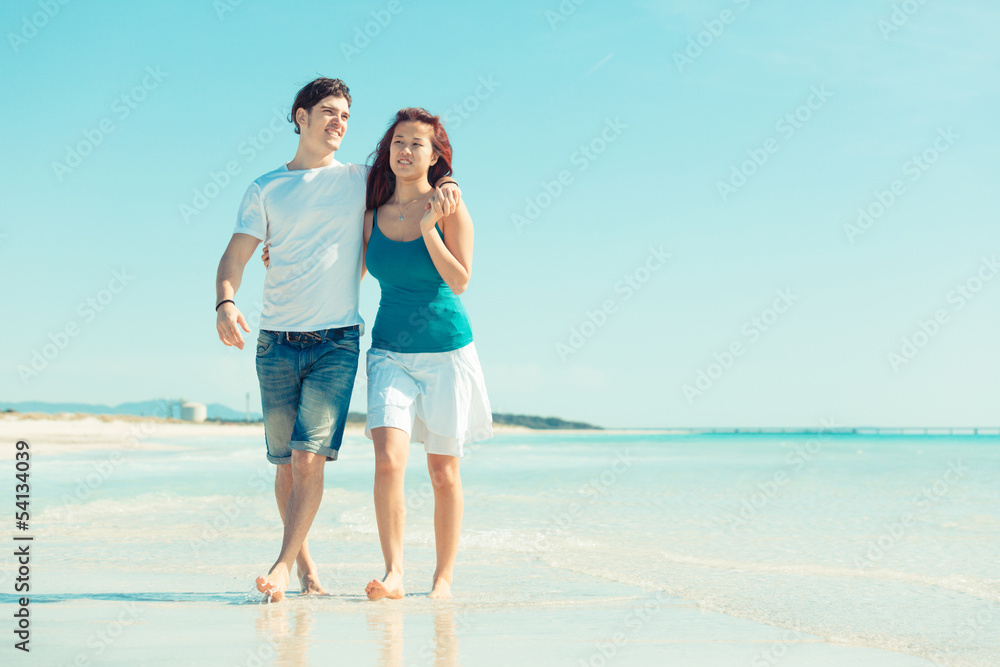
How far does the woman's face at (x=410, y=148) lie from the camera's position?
3.34m

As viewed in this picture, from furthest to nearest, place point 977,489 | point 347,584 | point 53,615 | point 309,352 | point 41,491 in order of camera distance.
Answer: point 977,489 → point 41,491 → point 347,584 → point 309,352 → point 53,615

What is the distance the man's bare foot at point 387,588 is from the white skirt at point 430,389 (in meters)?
0.53

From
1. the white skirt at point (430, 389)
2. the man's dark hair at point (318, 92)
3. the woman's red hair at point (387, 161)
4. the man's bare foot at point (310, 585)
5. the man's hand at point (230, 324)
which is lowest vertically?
the man's bare foot at point (310, 585)

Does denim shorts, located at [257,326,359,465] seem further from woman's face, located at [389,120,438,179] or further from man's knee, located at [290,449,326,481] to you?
woman's face, located at [389,120,438,179]

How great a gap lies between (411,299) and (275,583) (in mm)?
1220

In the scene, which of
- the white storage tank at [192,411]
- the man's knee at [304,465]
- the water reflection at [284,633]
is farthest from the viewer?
the white storage tank at [192,411]

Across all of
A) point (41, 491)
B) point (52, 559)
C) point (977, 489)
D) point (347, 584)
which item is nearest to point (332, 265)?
point (347, 584)

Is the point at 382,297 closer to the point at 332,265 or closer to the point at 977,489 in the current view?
the point at 332,265

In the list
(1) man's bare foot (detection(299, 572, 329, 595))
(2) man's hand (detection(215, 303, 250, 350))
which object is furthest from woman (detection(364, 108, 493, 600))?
(2) man's hand (detection(215, 303, 250, 350))

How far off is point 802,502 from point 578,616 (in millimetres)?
6069

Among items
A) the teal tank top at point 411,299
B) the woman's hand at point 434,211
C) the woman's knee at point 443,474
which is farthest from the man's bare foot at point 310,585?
the woman's hand at point 434,211

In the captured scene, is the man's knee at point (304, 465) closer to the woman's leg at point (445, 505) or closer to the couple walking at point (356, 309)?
the couple walking at point (356, 309)

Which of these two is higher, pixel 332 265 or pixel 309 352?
pixel 332 265

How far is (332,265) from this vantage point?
3301mm
